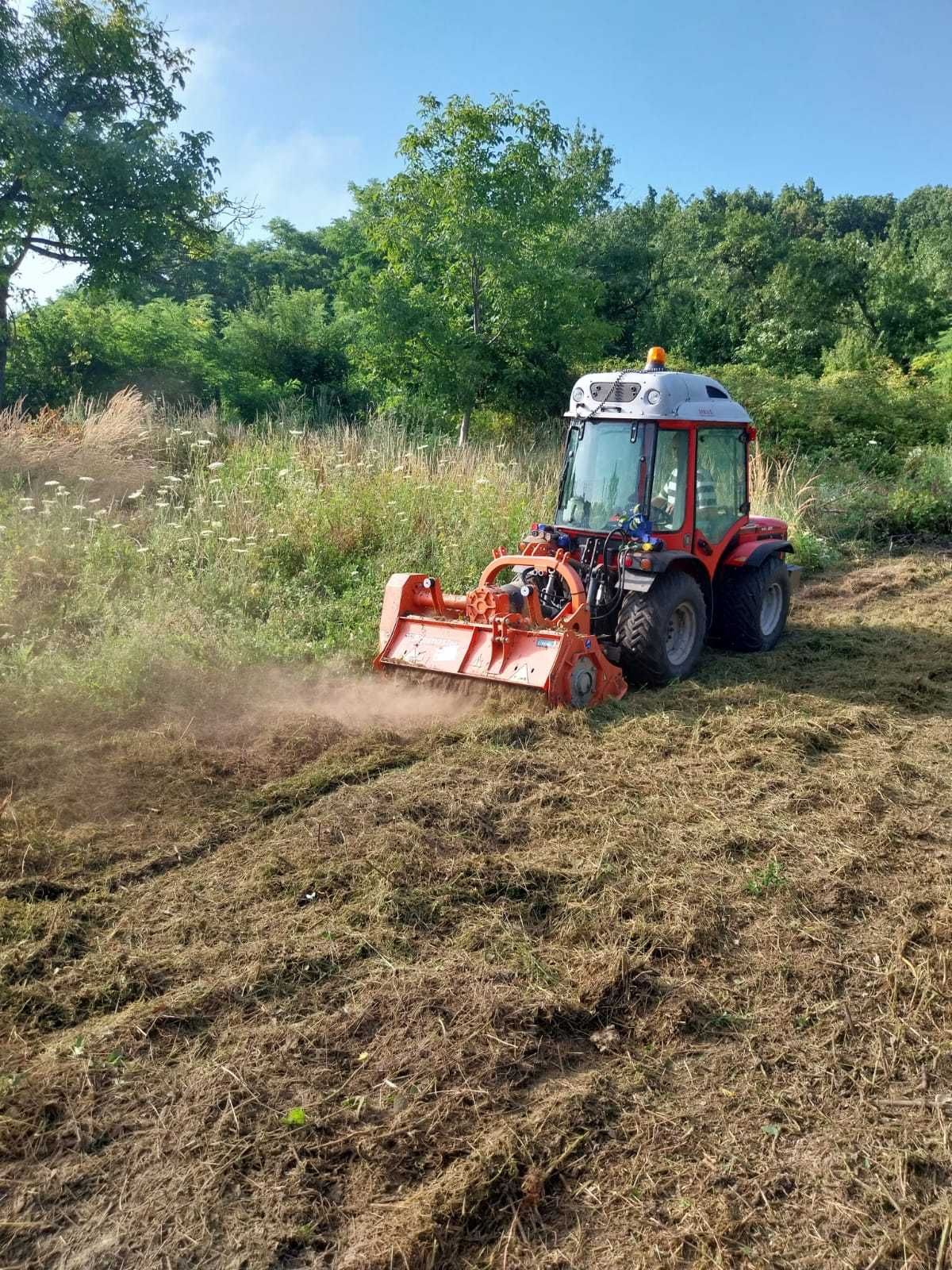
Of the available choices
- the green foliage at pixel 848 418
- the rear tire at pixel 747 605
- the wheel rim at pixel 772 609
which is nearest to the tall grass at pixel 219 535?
the rear tire at pixel 747 605

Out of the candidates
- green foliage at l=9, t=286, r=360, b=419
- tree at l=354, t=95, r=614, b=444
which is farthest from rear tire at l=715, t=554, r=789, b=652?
green foliage at l=9, t=286, r=360, b=419

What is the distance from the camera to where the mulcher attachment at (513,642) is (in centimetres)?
600

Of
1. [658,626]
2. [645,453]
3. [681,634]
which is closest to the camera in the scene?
[658,626]

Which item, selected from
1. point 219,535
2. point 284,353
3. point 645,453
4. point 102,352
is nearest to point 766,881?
point 645,453

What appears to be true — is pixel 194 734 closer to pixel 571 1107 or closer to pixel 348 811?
pixel 348 811

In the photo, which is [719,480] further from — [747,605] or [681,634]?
[681,634]

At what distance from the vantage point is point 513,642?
616 centimetres

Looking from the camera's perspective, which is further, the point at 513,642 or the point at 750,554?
the point at 750,554

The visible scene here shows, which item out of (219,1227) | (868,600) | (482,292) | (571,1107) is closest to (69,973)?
(219,1227)

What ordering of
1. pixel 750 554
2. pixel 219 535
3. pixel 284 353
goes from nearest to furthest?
pixel 750 554 → pixel 219 535 → pixel 284 353

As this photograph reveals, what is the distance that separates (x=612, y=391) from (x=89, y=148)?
12.3 metres

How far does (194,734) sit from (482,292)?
11.2m

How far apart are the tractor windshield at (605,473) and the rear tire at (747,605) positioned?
4.27ft

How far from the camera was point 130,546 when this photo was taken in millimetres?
8438
